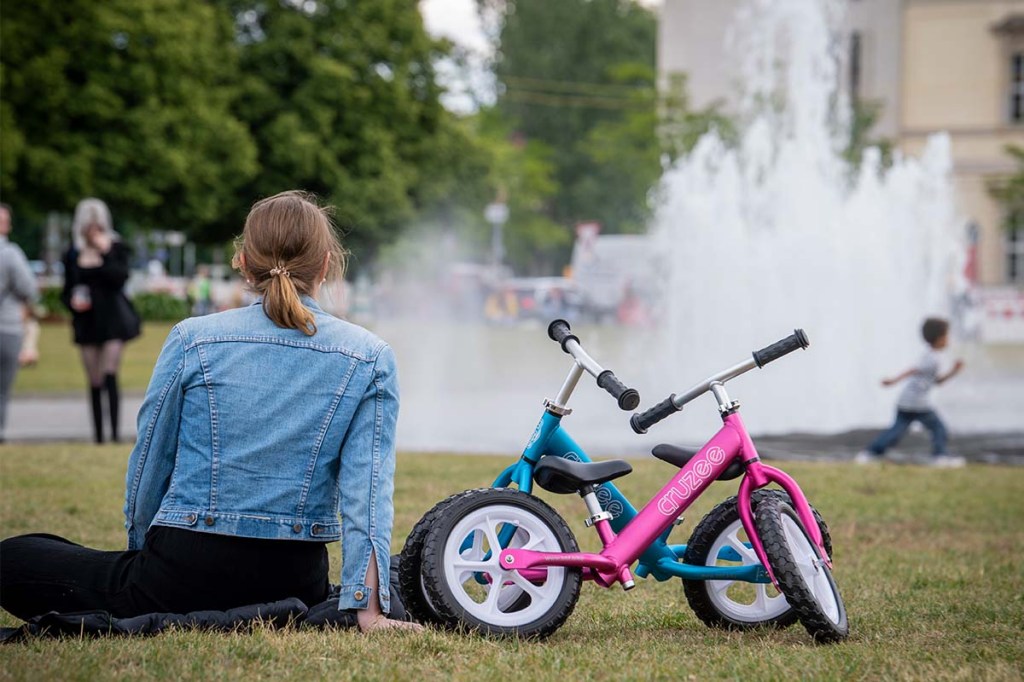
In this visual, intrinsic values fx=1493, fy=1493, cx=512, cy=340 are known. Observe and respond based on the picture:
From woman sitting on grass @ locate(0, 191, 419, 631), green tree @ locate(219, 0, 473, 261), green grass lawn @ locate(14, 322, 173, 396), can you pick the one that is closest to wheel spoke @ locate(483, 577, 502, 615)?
woman sitting on grass @ locate(0, 191, 419, 631)

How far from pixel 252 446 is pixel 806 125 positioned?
2310 cm

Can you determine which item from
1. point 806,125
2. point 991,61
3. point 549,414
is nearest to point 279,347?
point 549,414

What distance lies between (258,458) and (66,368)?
18776 millimetres

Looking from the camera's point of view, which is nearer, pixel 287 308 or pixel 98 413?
pixel 287 308

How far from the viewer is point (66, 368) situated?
2216 centimetres

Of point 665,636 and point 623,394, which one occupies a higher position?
point 623,394

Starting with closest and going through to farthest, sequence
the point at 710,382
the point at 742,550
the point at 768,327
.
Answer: the point at 710,382, the point at 742,550, the point at 768,327

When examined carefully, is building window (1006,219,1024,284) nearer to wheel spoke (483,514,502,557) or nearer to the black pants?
wheel spoke (483,514,502,557)

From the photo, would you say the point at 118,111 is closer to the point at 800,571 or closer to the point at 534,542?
the point at 534,542

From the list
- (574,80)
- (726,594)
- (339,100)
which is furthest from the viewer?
(574,80)

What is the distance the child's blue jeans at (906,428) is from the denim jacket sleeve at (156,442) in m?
8.41

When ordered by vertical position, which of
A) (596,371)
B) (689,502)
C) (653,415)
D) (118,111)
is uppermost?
(118,111)

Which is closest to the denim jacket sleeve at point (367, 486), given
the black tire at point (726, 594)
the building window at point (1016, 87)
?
the black tire at point (726, 594)

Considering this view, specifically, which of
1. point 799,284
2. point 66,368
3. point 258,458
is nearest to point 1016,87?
point 799,284
